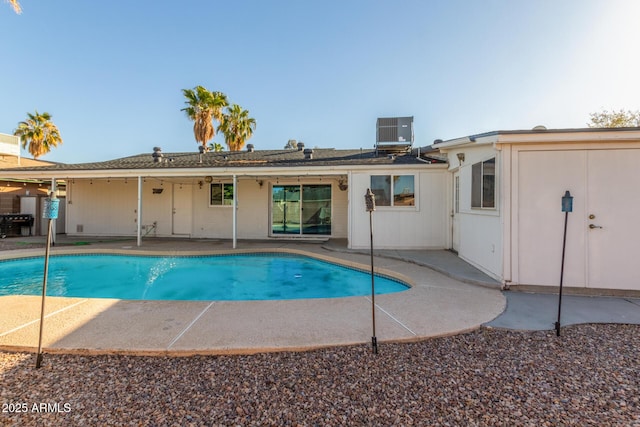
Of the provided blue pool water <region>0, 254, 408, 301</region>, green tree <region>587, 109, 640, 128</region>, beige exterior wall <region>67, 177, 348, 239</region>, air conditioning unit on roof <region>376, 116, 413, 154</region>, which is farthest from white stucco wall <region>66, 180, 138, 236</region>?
green tree <region>587, 109, 640, 128</region>

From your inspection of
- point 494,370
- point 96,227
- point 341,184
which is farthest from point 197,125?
point 494,370

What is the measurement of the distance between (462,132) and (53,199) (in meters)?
13.7

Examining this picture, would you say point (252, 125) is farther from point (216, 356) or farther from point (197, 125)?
point (216, 356)

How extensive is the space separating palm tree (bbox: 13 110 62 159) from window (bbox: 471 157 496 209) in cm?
2682

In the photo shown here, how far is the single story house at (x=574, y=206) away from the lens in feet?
14.1

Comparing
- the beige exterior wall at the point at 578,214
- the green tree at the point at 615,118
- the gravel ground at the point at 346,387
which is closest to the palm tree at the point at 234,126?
the beige exterior wall at the point at 578,214

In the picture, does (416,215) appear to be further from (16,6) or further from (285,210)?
(16,6)

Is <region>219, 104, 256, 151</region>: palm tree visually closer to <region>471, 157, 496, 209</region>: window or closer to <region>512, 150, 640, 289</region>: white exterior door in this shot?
<region>471, 157, 496, 209</region>: window

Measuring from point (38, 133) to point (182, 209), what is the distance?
16587 mm

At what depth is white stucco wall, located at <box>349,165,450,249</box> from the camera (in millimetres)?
8203

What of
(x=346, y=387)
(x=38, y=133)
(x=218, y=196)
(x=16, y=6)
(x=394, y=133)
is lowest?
(x=346, y=387)

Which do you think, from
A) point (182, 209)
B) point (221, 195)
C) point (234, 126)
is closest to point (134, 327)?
point (221, 195)

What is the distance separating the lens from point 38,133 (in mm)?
19844

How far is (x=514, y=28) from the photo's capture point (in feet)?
26.2
